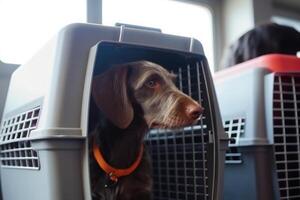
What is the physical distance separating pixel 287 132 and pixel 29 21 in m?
0.78

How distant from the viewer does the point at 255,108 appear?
764 millimetres

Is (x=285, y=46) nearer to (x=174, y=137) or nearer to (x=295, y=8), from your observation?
(x=174, y=137)

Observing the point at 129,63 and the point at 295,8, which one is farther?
the point at 295,8

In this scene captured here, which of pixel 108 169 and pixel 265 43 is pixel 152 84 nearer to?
pixel 108 169

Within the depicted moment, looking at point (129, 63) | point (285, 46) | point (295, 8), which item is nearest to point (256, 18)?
point (295, 8)

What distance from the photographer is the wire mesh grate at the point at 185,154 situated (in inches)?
27.3

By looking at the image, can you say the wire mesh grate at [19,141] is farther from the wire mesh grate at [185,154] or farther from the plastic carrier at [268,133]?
the plastic carrier at [268,133]

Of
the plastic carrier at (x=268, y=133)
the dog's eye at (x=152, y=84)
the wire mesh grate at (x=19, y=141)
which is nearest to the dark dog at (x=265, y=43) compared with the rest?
the plastic carrier at (x=268, y=133)

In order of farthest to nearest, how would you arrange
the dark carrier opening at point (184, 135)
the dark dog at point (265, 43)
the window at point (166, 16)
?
the window at point (166, 16), the dark dog at point (265, 43), the dark carrier opening at point (184, 135)

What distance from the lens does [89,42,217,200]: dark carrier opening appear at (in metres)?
0.67

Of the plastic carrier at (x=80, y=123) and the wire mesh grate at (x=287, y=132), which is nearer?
the plastic carrier at (x=80, y=123)

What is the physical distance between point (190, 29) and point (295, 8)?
0.57m

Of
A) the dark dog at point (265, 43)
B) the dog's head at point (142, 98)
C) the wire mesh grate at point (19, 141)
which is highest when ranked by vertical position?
the dark dog at point (265, 43)

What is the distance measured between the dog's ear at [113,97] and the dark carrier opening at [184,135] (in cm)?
3
